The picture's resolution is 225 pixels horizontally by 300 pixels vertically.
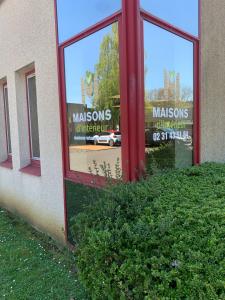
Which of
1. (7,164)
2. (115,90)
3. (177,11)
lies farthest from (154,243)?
(7,164)

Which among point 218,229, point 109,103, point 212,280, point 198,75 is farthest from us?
point 198,75

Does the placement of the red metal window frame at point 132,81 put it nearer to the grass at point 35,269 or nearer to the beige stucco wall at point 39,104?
the grass at point 35,269

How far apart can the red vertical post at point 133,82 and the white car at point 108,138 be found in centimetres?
24

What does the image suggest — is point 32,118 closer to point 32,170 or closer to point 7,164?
point 32,170

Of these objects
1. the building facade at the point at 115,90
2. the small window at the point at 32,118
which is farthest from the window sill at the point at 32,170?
the small window at the point at 32,118

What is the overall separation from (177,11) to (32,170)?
138 inches

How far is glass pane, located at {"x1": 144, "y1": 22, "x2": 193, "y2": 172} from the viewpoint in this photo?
3.26 metres

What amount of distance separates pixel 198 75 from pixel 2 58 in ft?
13.5

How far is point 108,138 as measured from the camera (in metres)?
3.47

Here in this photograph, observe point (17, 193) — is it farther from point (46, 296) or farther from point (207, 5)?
point (207, 5)

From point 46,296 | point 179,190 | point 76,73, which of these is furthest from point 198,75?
point 46,296

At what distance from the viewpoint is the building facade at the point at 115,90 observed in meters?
3.08

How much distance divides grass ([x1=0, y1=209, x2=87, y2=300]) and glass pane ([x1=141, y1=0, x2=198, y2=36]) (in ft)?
8.97

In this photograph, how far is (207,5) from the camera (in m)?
4.04
